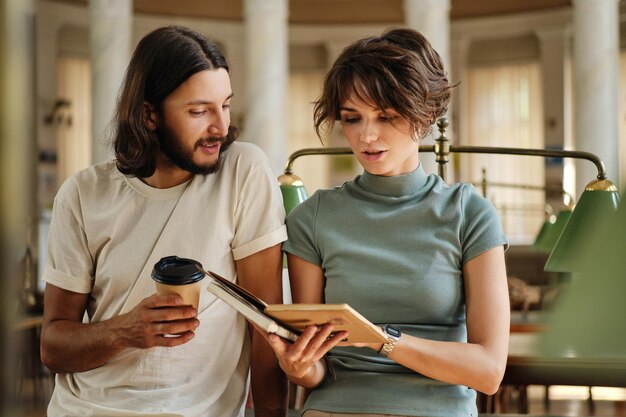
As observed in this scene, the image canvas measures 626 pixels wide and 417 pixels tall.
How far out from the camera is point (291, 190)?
2.70 meters

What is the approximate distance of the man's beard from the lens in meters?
2.06

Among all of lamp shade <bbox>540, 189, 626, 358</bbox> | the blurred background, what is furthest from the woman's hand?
the blurred background

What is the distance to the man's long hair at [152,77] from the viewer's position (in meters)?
2.08

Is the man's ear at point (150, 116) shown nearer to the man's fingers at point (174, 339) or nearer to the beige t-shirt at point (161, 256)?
the beige t-shirt at point (161, 256)

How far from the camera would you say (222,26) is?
49.9ft

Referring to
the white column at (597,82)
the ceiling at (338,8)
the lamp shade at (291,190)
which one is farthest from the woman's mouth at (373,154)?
the ceiling at (338,8)

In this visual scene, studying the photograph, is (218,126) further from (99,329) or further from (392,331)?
(392,331)

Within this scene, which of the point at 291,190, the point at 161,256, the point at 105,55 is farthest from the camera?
the point at 105,55

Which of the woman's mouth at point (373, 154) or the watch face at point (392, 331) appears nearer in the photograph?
the watch face at point (392, 331)

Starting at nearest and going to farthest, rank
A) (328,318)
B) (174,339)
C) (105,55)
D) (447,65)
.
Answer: (328,318) → (174,339) → (105,55) → (447,65)

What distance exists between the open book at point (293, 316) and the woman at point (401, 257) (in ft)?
0.73

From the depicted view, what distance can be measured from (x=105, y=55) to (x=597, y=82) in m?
6.69

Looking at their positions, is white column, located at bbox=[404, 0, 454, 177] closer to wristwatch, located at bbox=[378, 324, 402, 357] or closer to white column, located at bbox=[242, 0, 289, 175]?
white column, located at bbox=[242, 0, 289, 175]

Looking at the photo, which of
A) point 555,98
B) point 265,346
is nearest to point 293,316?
point 265,346
